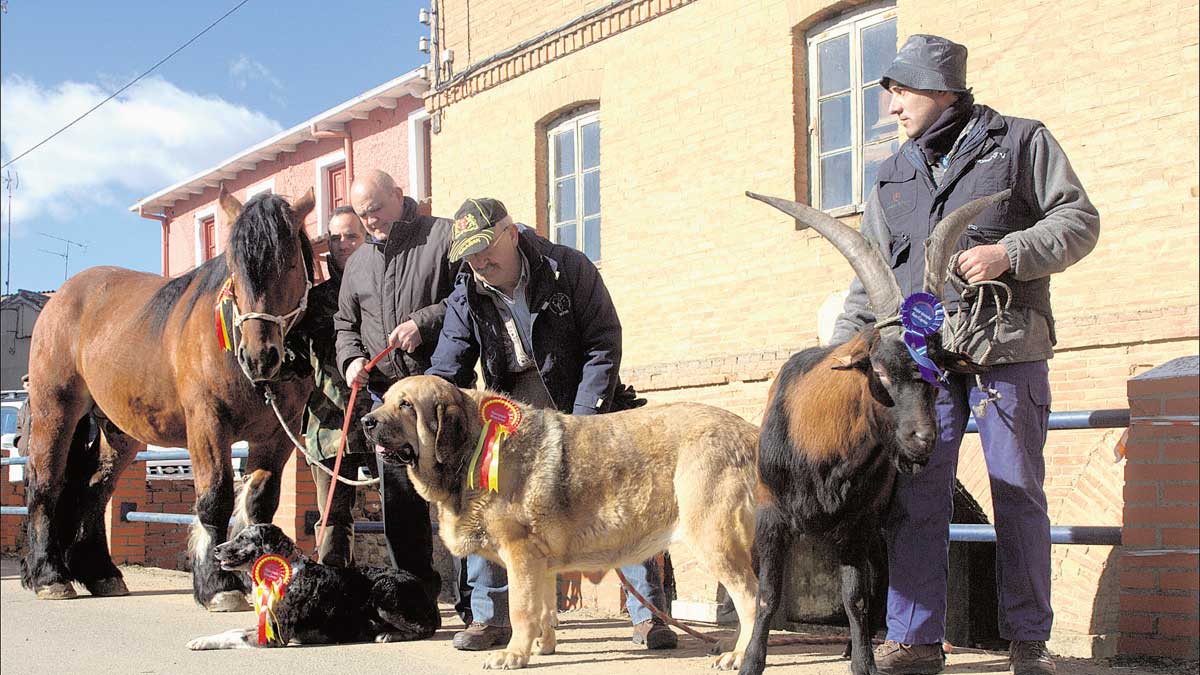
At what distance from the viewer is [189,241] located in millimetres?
28016

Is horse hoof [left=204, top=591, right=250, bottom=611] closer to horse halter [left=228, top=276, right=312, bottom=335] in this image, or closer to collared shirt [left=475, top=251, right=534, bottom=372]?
horse halter [left=228, top=276, right=312, bottom=335]

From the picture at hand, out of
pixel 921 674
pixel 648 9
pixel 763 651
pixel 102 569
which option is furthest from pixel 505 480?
pixel 648 9

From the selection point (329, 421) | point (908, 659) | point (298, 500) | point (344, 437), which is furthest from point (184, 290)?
point (908, 659)

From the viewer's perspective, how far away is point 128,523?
37.0 ft

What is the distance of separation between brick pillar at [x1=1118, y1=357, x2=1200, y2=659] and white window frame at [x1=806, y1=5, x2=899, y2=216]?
7.23 m

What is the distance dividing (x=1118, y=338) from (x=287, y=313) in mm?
6601

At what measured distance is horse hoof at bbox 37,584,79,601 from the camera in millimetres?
8398

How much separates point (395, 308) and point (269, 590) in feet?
5.78

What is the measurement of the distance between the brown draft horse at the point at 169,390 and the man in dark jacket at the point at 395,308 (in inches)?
16.4

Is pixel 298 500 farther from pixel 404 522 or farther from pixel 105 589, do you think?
pixel 404 522

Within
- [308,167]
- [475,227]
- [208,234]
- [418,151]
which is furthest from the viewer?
[208,234]

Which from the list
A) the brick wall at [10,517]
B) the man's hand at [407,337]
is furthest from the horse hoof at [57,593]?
the brick wall at [10,517]

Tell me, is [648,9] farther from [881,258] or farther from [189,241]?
[189,241]

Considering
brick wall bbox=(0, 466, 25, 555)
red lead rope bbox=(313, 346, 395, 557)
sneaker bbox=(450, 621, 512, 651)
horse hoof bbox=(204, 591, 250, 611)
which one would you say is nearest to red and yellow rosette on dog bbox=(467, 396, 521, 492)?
sneaker bbox=(450, 621, 512, 651)
